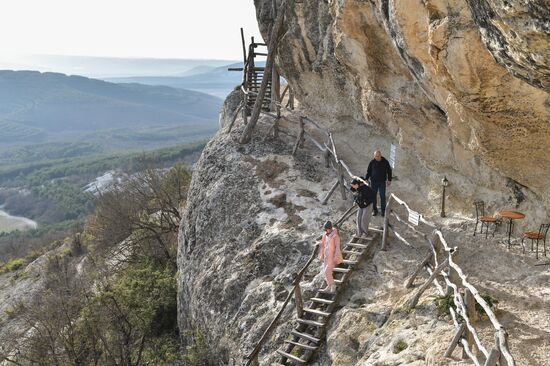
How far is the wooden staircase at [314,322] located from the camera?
33.3 feet

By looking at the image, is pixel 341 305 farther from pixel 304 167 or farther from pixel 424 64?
pixel 304 167

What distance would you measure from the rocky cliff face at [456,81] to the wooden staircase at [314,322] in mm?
3748

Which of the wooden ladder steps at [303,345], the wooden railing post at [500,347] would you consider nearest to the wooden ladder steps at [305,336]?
the wooden ladder steps at [303,345]

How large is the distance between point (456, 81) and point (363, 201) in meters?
3.61

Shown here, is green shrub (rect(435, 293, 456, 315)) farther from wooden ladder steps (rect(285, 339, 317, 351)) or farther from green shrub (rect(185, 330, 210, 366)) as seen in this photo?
green shrub (rect(185, 330, 210, 366))

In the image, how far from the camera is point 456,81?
9484 millimetres

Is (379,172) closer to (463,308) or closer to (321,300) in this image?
(321,300)

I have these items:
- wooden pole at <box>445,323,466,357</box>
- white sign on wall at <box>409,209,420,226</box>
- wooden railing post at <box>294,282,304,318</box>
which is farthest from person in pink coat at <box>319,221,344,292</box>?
wooden pole at <box>445,323,466,357</box>

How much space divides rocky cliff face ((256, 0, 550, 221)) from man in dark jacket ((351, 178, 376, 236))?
2.62 m

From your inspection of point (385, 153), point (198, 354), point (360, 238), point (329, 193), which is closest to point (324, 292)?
point (360, 238)

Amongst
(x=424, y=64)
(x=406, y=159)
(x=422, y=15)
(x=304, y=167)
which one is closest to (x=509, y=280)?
(x=424, y=64)

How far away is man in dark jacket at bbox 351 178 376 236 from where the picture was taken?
38.3 feet

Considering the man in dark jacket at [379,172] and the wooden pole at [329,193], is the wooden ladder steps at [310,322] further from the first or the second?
the wooden pole at [329,193]

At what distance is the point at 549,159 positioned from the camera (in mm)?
10047
